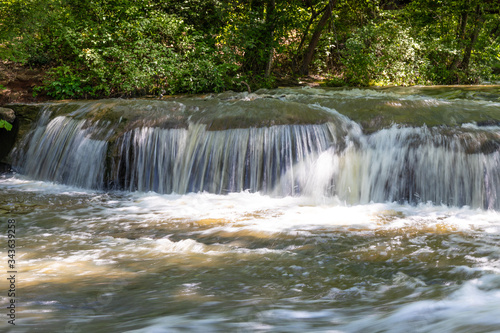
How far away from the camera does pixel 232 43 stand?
14.1m

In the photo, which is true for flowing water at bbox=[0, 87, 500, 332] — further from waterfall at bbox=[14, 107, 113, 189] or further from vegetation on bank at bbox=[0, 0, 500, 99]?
vegetation on bank at bbox=[0, 0, 500, 99]

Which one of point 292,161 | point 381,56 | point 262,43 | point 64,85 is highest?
point 262,43

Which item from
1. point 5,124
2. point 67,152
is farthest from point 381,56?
point 5,124

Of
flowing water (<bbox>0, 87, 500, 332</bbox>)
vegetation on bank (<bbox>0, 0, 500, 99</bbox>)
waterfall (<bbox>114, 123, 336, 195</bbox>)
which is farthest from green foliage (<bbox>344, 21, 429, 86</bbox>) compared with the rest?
waterfall (<bbox>114, 123, 336, 195</bbox>)

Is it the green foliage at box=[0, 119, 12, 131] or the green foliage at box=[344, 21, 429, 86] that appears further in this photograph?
the green foliage at box=[344, 21, 429, 86]

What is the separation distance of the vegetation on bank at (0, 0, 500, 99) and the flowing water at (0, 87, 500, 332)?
3628mm

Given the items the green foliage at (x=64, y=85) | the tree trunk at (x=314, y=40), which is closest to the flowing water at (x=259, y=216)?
the green foliage at (x=64, y=85)

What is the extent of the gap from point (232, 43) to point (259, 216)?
9443mm

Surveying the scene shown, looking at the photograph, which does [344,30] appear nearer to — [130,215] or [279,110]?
[279,110]

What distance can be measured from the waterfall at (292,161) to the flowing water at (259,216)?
2 centimetres

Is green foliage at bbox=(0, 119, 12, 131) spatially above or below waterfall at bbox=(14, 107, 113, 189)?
above

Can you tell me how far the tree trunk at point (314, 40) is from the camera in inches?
638

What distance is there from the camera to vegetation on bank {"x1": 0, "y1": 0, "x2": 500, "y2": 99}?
42.2 ft

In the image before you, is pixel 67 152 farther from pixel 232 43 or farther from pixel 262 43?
pixel 262 43
